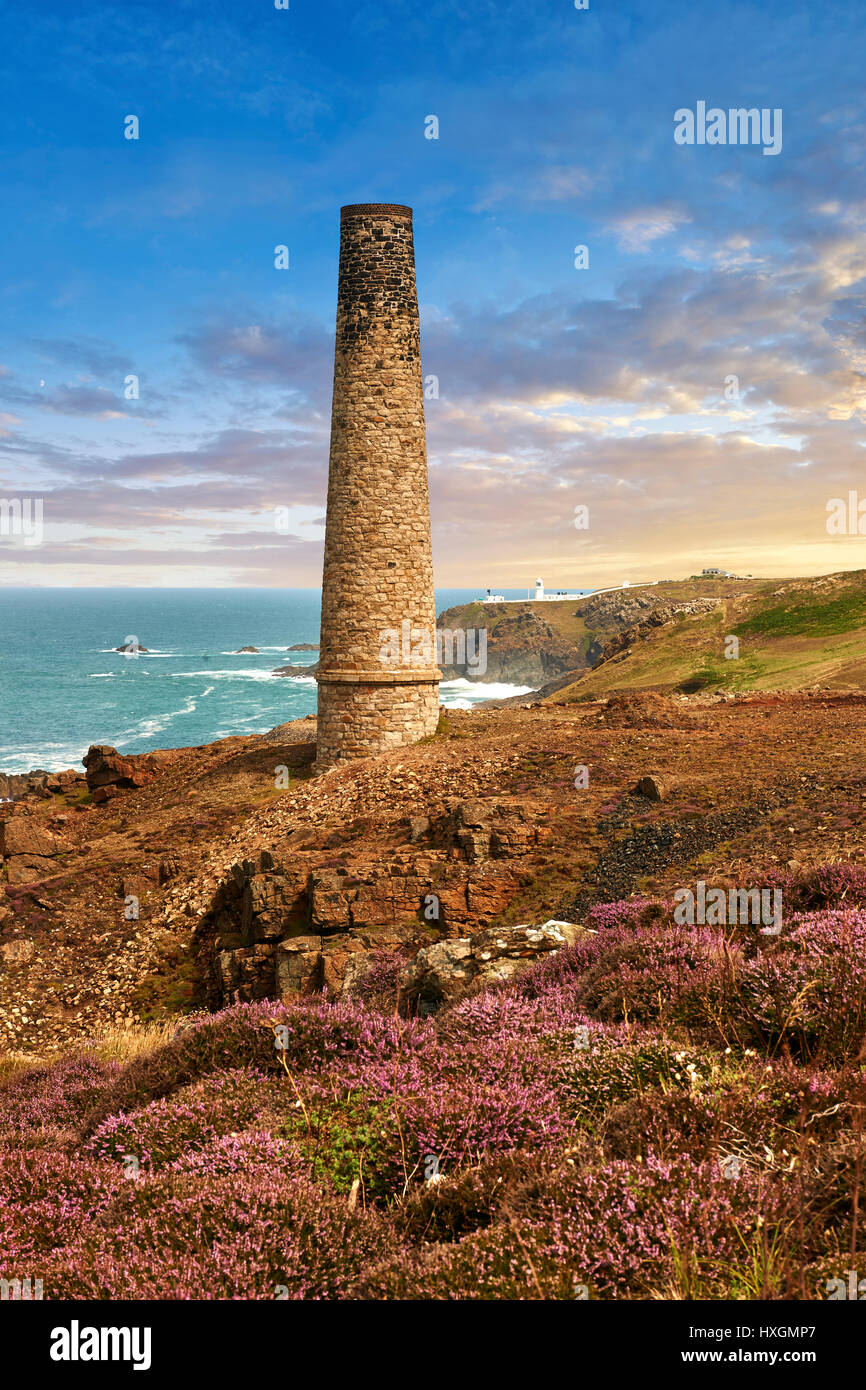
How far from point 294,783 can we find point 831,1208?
68.6 feet

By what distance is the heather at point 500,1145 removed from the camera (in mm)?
3918

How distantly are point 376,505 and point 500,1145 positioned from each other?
792 inches

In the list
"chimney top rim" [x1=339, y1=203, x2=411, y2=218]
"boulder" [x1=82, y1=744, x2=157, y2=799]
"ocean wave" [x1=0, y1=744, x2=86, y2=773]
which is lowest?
"ocean wave" [x1=0, y1=744, x2=86, y2=773]

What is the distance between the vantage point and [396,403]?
23172 millimetres

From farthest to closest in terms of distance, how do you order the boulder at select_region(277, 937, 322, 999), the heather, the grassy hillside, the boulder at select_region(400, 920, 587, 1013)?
the grassy hillside → the boulder at select_region(277, 937, 322, 999) → the boulder at select_region(400, 920, 587, 1013) → the heather

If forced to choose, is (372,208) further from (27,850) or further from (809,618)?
(809,618)

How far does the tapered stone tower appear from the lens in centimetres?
2303

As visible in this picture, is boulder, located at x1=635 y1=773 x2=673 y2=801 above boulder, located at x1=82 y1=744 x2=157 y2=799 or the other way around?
above

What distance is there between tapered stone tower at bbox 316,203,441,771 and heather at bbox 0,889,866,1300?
1621cm

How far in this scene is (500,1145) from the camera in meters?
5.08

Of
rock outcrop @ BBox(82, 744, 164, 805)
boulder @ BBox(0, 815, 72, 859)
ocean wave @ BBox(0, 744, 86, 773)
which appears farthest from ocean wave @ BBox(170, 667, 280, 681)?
boulder @ BBox(0, 815, 72, 859)

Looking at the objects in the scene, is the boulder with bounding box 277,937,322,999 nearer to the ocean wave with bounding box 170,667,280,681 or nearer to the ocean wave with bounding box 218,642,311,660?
the ocean wave with bounding box 170,667,280,681

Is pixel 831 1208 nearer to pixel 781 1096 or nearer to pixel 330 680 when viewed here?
pixel 781 1096
